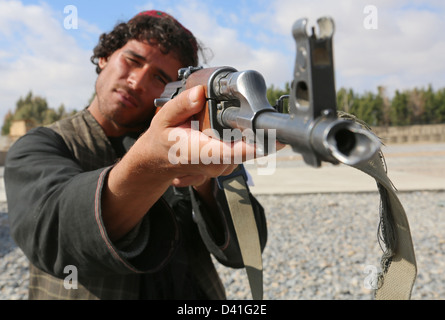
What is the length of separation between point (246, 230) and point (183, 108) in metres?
1.08

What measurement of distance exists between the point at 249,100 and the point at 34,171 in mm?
1107

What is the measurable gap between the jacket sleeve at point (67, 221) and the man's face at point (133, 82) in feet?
1.34

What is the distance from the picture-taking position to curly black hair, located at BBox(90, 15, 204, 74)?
226 centimetres

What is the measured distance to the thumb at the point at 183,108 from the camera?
4.17ft

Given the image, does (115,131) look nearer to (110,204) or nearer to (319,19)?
(110,204)

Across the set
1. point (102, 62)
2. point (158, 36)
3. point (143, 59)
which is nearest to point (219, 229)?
point (143, 59)

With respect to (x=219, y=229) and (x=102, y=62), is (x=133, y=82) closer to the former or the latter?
(x=102, y=62)

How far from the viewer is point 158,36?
2.25 metres

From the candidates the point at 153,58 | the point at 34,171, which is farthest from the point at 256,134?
the point at 153,58

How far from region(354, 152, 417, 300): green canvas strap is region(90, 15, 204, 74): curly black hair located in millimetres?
1480

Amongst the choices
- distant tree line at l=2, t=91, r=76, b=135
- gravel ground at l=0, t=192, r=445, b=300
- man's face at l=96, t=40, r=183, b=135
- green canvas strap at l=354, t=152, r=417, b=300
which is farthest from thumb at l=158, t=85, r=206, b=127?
distant tree line at l=2, t=91, r=76, b=135

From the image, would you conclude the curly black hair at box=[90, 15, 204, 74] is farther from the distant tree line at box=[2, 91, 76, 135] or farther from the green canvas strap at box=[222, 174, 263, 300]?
the distant tree line at box=[2, 91, 76, 135]
